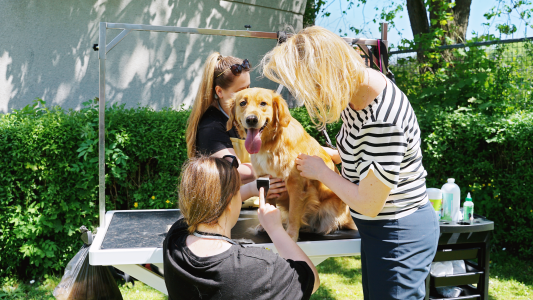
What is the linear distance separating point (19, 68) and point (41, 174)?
2.71m

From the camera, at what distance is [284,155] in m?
2.32

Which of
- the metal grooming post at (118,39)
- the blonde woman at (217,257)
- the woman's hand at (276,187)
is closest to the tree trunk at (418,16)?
the metal grooming post at (118,39)

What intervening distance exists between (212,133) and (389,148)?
115 centimetres

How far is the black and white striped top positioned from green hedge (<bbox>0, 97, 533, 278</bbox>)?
3.09 m

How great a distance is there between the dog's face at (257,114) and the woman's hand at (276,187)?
21 cm

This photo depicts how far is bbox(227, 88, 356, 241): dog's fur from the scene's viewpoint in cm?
232

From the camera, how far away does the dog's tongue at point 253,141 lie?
7.45 feet

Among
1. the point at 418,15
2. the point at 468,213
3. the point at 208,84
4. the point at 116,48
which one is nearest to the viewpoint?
the point at 468,213

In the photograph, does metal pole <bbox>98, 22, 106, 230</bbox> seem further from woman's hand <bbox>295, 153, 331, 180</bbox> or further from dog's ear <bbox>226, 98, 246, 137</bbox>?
woman's hand <bbox>295, 153, 331, 180</bbox>

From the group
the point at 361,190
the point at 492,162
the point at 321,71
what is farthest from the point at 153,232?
the point at 492,162

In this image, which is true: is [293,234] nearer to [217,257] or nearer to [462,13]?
[217,257]

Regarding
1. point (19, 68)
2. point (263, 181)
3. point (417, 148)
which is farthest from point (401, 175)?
point (19, 68)

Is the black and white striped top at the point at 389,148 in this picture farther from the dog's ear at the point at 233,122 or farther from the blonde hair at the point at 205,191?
the dog's ear at the point at 233,122

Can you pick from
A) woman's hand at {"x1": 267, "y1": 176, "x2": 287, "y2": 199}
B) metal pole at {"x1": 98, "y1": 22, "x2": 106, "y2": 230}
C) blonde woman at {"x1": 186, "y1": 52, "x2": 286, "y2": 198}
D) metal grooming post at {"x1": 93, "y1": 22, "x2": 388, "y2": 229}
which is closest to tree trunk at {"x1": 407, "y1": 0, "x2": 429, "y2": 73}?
metal grooming post at {"x1": 93, "y1": 22, "x2": 388, "y2": 229}
